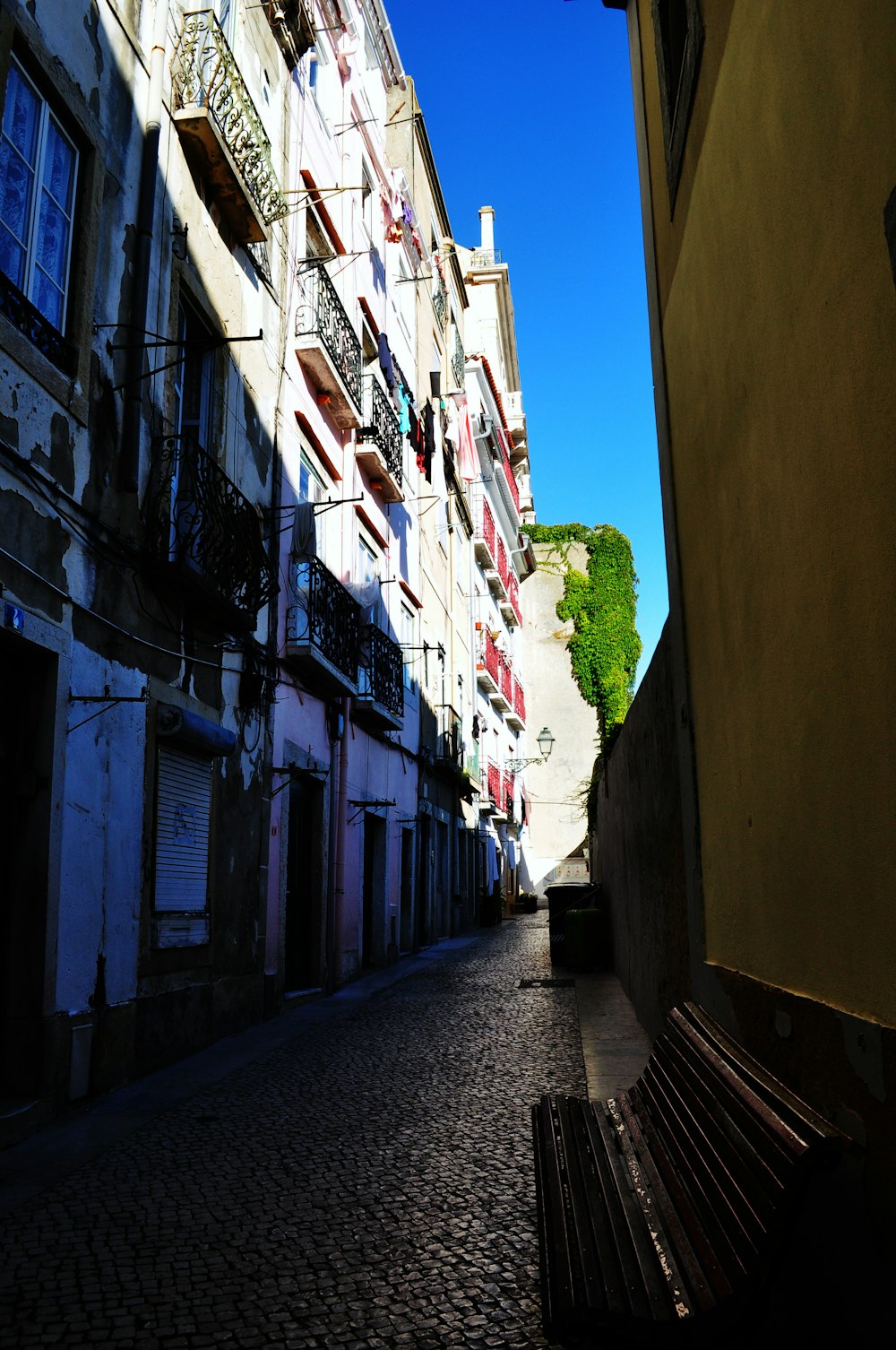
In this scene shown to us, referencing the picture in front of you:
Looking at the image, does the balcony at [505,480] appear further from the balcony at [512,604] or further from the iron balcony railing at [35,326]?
the iron balcony railing at [35,326]

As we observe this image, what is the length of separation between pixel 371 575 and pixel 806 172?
12745 millimetres

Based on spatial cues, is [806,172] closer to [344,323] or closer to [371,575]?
[344,323]

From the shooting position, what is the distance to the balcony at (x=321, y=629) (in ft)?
36.3

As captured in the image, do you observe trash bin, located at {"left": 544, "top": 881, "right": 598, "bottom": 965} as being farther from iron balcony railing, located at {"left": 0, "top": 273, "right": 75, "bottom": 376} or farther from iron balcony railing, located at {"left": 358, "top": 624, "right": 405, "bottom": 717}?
iron balcony railing, located at {"left": 0, "top": 273, "right": 75, "bottom": 376}

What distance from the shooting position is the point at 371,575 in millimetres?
15492

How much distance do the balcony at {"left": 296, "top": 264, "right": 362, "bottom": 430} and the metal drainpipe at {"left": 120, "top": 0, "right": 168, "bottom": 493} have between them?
3.71 m

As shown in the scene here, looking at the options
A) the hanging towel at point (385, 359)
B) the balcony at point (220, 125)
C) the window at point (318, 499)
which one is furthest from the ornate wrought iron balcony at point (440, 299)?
the balcony at point (220, 125)

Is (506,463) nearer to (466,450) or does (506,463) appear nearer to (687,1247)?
(466,450)

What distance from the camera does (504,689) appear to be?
32844 millimetres

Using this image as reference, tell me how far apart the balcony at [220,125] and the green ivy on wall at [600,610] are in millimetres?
30603

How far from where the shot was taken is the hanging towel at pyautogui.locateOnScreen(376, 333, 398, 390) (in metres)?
15.8

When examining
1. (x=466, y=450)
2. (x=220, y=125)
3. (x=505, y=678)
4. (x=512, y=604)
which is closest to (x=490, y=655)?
(x=505, y=678)

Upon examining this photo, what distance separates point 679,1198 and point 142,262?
6826 millimetres

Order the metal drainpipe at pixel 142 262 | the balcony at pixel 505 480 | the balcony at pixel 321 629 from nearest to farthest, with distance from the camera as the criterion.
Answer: the metal drainpipe at pixel 142 262 < the balcony at pixel 321 629 < the balcony at pixel 505 480
